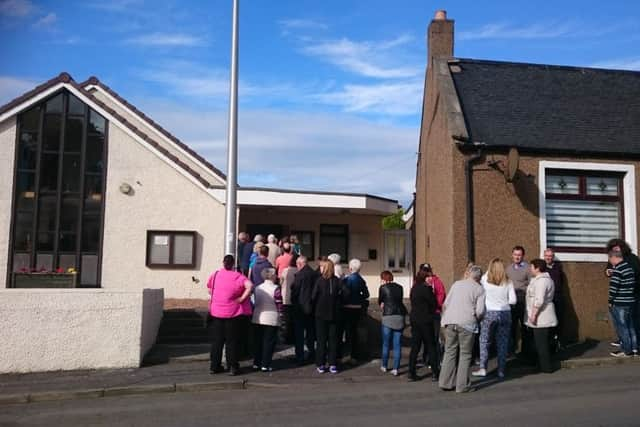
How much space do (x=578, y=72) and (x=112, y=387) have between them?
1291 cm

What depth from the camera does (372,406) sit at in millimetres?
7633

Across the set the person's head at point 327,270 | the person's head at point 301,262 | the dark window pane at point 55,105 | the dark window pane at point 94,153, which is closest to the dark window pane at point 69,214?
the dark window pane at point 94,153

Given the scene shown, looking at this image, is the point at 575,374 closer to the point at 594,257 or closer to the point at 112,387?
the point at 594,257

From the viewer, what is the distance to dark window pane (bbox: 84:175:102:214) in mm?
16469

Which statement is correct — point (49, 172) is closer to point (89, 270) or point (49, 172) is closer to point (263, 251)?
point (89, 270)

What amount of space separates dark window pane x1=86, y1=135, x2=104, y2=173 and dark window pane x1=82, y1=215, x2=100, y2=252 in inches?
53.6

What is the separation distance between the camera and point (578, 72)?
15.1 m

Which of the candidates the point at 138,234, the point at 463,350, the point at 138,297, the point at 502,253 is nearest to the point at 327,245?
the point at 138,234

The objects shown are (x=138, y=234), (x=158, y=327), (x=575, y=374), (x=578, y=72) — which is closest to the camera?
(x=575, y=374)

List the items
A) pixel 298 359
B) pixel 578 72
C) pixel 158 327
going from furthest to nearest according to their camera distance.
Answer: pixel 578 72 < pixel 158 327 < pixel 298 359

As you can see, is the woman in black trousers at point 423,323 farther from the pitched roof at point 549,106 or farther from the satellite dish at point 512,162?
the pitched roof at point 549,106

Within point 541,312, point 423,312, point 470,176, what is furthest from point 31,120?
point 541,312

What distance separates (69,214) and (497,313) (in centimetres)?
1189

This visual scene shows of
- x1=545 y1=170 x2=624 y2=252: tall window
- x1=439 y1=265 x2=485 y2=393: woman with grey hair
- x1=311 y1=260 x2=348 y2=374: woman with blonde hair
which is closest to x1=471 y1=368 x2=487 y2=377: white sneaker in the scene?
x1=439 y1=265 x2=485 y2=393: woman with grey hair
